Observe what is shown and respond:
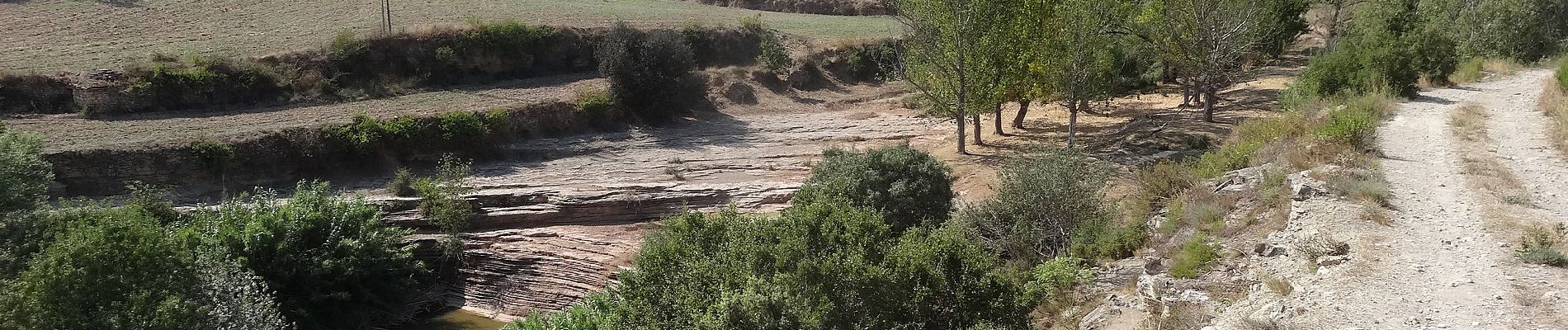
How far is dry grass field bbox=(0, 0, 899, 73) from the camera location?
3388 cm

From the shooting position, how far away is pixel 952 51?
974 inches

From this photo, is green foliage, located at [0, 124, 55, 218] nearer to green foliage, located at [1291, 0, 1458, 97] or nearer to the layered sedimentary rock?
the layered sedimentary rock

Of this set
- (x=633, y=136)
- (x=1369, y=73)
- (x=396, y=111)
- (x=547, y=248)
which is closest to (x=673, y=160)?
(x=633, y=136)

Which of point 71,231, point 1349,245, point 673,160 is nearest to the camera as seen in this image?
point 1349,245

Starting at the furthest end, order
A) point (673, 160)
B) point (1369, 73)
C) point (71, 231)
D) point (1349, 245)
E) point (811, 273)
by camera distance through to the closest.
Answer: point (673, 160) → point (1369, 73) → point (71, 231) → point (1349, 245) → point (811, 273)

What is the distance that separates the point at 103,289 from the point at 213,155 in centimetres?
1412

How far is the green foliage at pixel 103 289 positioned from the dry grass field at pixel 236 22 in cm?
2204

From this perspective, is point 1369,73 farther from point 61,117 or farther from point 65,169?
point 61,117

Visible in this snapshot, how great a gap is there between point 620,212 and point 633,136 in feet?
29.9

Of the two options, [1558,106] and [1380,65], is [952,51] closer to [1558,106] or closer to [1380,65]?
[1380,65]

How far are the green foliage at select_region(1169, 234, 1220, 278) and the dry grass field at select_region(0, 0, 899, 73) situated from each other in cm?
3400

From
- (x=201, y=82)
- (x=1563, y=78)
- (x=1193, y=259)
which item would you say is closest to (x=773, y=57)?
(x=201, y=82)

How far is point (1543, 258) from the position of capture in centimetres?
1003

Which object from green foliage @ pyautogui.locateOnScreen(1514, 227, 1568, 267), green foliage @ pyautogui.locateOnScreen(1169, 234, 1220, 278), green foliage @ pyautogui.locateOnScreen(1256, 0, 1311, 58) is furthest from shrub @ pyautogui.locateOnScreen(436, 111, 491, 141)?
green foliage @ pyautogui.locateOnScreen(1514, 227, 1568, 267)
